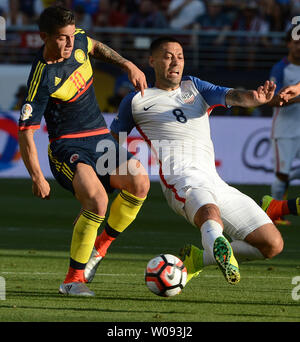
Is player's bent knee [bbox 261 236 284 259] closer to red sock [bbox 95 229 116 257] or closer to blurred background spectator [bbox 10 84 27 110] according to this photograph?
red sock [bbox 95 229 116 257]

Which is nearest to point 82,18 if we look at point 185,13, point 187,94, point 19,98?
point 185,13

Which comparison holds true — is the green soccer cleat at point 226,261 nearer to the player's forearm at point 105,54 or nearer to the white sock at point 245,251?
the white sock at point 245,251

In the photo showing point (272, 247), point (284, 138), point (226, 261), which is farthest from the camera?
point (284, 138)

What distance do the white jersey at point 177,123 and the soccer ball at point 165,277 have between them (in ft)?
2.51

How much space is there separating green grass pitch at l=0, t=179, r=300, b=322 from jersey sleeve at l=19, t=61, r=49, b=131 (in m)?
1.31

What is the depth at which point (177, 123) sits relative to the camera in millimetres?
7086

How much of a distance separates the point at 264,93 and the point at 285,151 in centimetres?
523

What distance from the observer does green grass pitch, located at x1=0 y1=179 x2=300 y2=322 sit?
5.83 metres

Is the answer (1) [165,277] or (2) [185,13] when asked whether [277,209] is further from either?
(2) [185,13]

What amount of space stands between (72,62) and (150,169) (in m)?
9.37

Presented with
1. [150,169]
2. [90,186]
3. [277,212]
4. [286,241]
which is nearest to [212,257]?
[90,186]

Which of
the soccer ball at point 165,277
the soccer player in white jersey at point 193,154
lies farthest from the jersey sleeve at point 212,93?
the soccer ball at point 165,277

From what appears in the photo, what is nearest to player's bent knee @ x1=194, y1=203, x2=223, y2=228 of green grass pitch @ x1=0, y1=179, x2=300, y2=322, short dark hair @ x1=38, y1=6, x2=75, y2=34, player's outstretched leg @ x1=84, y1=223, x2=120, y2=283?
green grass pitch @ x1=0, y1=179, x2=300, y2=322
